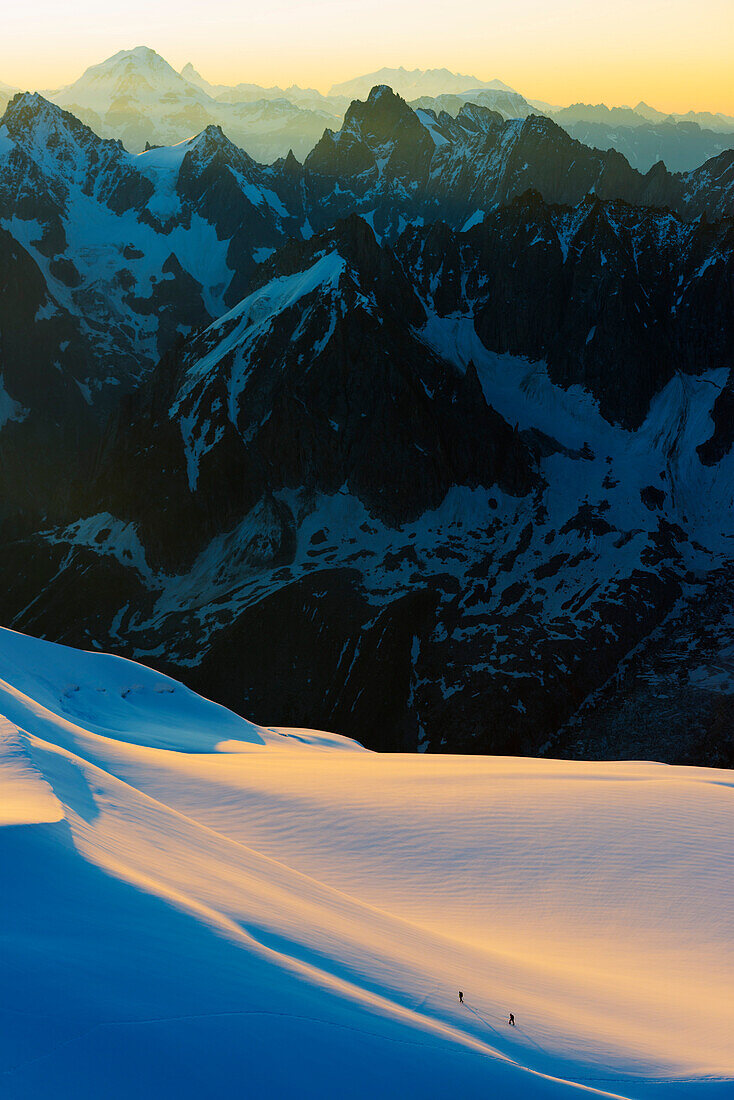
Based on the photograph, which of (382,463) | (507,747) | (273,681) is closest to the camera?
(507,747)

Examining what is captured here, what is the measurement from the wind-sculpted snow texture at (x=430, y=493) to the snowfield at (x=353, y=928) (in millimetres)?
50838

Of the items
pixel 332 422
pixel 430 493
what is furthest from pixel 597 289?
pixel 332 422

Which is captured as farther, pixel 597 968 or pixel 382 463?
pixel 382 463

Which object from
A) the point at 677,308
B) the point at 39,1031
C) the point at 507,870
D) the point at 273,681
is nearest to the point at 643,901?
the point at 507,870

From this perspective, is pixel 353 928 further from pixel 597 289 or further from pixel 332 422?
pixel 597 289

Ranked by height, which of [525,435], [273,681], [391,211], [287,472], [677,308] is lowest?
[273,681]

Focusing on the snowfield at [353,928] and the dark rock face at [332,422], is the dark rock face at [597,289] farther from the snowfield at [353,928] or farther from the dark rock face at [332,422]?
the snowfield at [353,928]

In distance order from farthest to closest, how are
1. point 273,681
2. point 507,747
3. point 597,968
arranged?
point 273,681, point 507,747, point 597,968

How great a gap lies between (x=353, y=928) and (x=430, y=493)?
86892mm

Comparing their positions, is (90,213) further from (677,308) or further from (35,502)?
(677,308)

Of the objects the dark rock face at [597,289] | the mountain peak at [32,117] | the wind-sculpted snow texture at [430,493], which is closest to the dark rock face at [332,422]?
the wind-sculpted snow texture at [430,493]

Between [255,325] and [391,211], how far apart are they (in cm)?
9161

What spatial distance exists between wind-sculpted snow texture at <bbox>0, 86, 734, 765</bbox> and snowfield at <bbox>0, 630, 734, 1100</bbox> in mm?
50838

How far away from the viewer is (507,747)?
7419 centimetres
